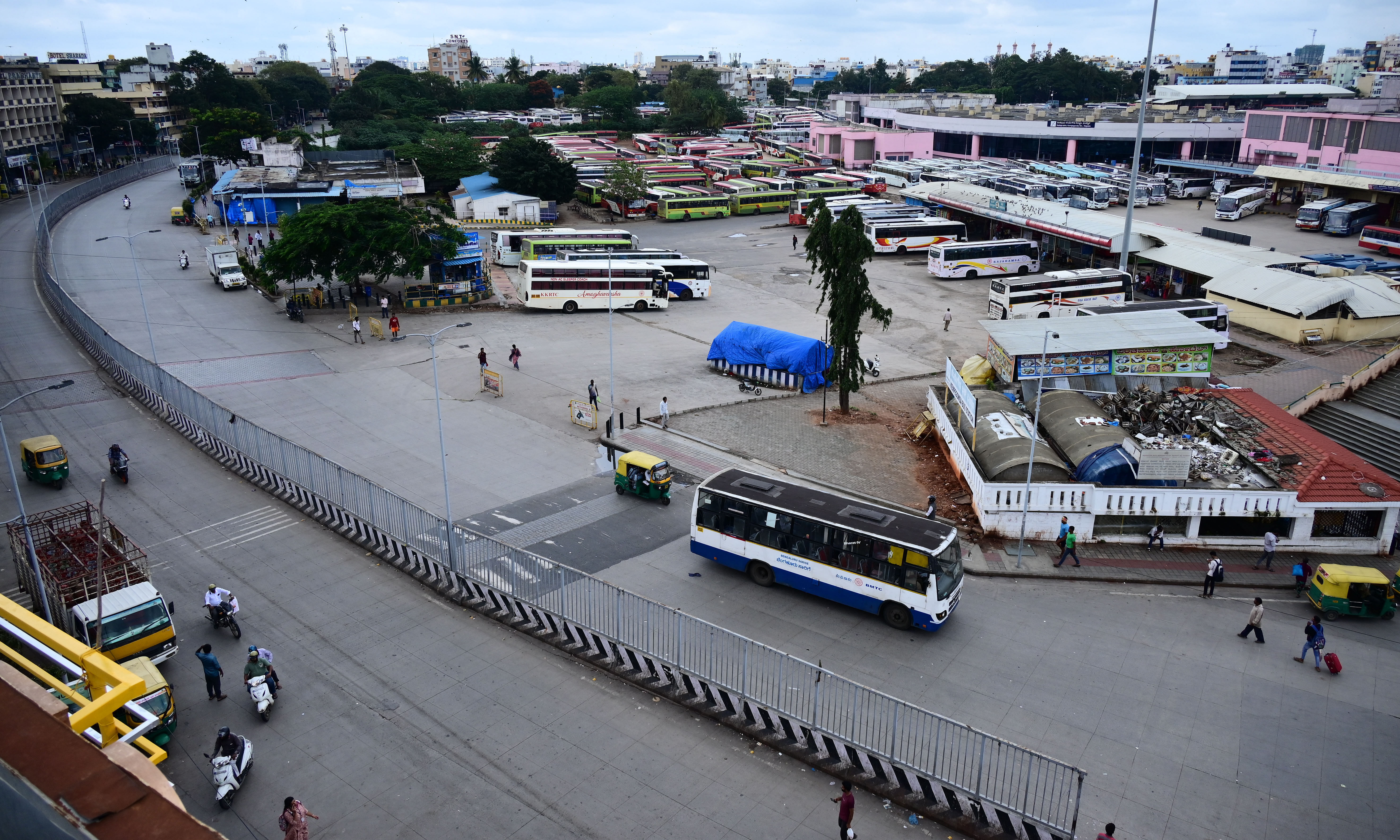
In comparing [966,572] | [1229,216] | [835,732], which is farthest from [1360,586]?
[1229,216]

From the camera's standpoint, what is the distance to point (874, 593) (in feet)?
57.0

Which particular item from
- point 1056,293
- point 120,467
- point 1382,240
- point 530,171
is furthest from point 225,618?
point 1382,240

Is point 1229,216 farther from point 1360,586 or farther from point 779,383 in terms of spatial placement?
point 1360,586

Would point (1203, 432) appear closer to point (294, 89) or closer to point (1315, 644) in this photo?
point (1315, 644)

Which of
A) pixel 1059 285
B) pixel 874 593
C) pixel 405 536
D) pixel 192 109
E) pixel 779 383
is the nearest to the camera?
pixel 874 593

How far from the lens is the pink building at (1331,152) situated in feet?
202

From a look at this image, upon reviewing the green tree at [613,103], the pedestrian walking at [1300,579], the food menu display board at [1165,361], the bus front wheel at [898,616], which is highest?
the green tree at [613,103]

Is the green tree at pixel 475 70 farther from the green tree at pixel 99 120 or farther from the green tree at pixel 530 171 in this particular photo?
the green tree at pixel 530 171

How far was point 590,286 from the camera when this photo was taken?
43188 millimetres

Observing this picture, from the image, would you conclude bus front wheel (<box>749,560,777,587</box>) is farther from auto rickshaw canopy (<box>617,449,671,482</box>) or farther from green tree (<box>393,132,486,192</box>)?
green tree (<box>393,132,486,192</box>)

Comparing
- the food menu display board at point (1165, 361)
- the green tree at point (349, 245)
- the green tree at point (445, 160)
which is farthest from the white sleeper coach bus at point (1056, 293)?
the green tree at point (445, 160)

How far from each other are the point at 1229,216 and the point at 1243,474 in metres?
54.1

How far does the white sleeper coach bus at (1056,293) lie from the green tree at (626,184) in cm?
3339

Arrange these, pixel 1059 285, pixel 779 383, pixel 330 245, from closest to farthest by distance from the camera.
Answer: pixel 779 383, pixel 330 245, pixel 1059 285
